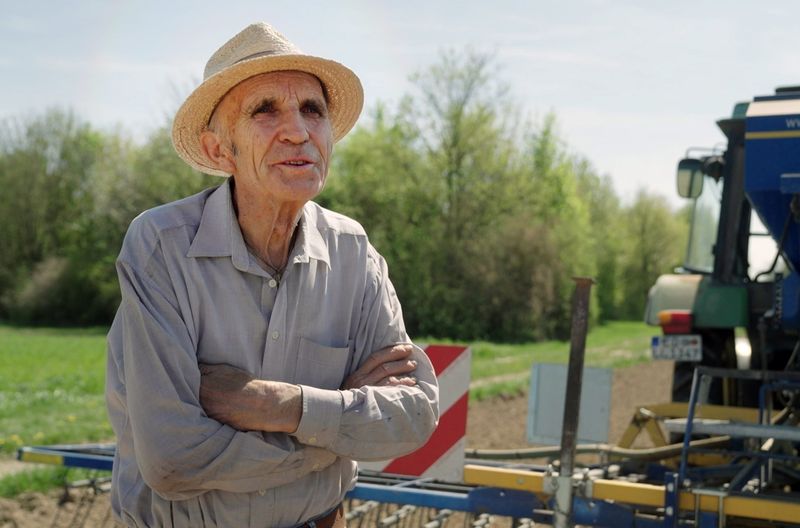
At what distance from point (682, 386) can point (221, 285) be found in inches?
219

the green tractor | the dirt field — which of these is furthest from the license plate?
the dirt field

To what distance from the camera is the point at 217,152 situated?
8.26 feet

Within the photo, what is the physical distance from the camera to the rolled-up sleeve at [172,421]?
2.13 metres

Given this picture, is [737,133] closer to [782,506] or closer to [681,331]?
[681,331]

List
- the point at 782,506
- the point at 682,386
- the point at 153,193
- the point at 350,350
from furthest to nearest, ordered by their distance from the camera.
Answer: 1. the point at 153,193
2. the point at 682,386
3. the point at 782,506
4. the point at 350,350

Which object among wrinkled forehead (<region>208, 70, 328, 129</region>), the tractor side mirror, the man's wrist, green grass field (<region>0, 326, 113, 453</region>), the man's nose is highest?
the tractor side mirror

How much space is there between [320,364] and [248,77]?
0.68 metres

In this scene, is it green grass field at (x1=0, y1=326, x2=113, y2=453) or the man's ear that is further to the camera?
green grass field at (x1=0, y1=326, x2=113, y2=453)

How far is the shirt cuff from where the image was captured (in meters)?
2.23

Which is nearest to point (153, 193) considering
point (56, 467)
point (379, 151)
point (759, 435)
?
point (379, 151)

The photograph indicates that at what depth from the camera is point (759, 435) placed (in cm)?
491

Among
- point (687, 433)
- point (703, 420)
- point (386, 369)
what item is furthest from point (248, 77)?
point (703, 420)

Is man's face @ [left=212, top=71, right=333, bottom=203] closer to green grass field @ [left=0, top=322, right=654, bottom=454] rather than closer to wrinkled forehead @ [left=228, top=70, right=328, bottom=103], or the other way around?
wrinkled forehead @ [left=228, top=70, right=328, bottom=103]

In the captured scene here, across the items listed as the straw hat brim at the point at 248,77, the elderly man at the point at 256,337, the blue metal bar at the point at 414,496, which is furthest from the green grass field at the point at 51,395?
the elderly man at the point at 256,337
